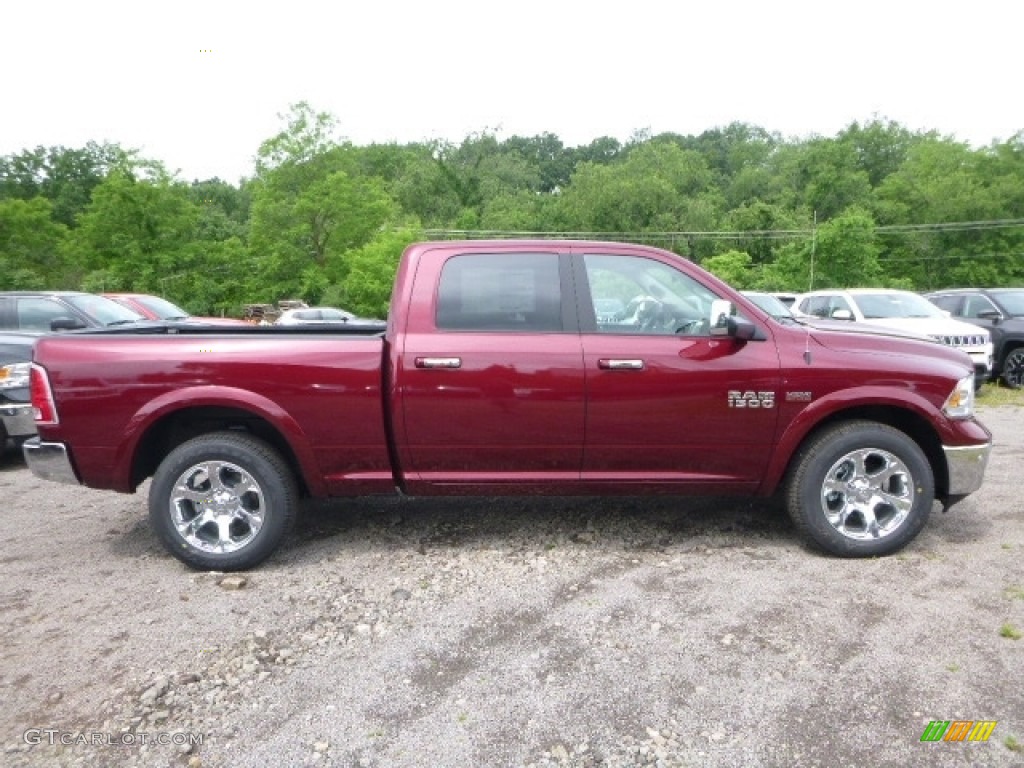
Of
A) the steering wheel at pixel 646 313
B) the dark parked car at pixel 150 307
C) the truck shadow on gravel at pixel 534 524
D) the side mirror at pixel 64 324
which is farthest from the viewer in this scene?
the dark parked car at pixel 150 307

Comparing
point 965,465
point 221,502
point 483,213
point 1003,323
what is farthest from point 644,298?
point 483,213

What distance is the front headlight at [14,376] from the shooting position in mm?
6387

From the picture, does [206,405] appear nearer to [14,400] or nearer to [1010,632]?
[14,400]

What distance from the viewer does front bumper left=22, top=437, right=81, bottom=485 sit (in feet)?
13.0

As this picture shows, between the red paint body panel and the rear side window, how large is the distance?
0.06m

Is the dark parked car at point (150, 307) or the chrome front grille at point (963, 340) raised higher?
the dark parked car at point (150, 307)

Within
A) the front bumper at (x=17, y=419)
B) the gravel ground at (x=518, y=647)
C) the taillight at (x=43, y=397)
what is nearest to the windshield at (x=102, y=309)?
the front bumper at (x=17, y=419)

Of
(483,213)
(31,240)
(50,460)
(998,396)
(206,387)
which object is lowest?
(998,396)

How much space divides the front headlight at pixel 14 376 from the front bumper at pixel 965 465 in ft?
24.1

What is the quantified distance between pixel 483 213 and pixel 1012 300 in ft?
172

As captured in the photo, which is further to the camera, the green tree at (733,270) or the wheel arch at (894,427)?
the green tree at (733,270)

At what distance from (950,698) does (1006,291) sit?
11.6 meters

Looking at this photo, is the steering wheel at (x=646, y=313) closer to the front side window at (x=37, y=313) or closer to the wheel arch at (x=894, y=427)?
the wheel arch at (x=894, y=427)

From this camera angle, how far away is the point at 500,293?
4.07m
